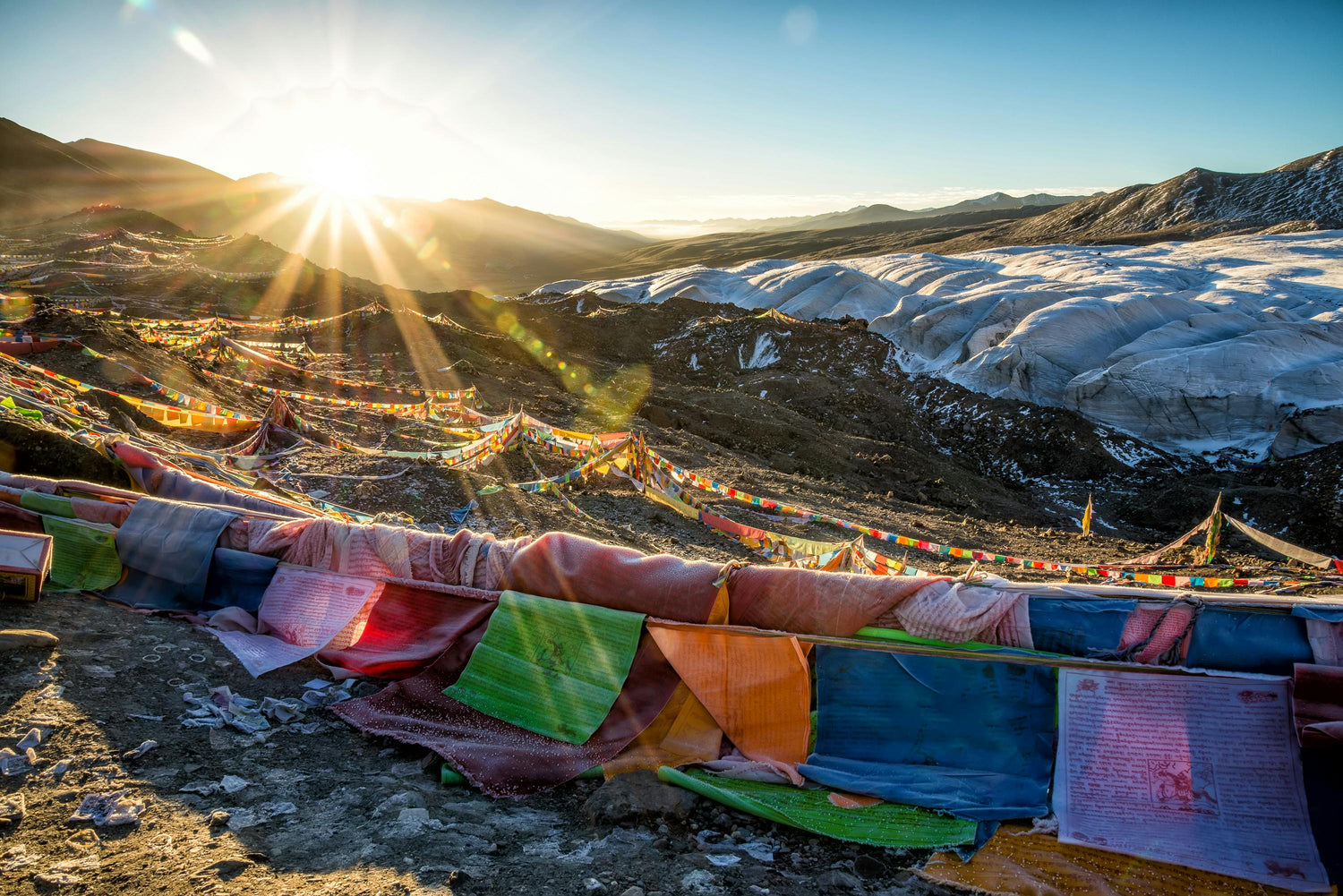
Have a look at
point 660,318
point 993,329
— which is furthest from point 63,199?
point 993,329

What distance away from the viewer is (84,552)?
15.7 ft

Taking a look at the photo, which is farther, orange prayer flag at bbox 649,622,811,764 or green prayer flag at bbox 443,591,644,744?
green prayer flag at bbox 443,591,644,744

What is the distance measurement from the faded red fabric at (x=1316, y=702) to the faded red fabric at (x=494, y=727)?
8.54 ft

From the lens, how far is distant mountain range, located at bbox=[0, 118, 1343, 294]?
157ft

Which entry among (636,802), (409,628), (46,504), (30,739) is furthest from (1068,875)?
(46,504)

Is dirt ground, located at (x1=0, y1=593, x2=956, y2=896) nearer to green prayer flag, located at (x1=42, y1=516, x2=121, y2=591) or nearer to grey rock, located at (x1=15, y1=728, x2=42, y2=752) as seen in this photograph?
grey rock, located at (x1=15, y1=728, x2=42, y2=752)

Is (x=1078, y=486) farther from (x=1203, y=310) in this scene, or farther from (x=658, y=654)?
(x=658, y=654)

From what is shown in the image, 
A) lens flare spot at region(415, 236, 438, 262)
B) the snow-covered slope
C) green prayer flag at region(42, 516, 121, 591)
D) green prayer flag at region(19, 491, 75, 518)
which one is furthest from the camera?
lens flare spot at region(415, 236, 438, 262)

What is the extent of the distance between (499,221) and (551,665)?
129637 millimetres

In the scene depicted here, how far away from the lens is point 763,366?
981 inches

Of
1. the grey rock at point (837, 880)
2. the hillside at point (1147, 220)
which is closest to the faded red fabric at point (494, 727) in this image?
the grey rock at point (837, 880)

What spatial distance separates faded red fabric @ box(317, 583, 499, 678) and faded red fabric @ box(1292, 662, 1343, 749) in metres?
3.70

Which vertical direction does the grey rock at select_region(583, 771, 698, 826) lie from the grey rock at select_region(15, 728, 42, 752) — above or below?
below

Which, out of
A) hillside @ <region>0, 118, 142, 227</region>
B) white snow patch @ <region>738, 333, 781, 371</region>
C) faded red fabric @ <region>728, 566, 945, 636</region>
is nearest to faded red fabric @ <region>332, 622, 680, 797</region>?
faded red fabric @ <region>728, 566, 945, 636</region>
